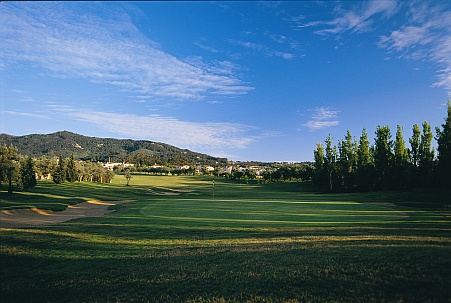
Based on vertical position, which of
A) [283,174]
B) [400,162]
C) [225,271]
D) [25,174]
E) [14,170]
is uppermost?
[400,162]

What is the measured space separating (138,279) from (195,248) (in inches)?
161

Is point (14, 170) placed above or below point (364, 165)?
below

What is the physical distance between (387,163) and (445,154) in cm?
1137

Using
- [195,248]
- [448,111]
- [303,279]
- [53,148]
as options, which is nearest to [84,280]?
[195,248]

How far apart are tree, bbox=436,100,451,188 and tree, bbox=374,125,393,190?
936 cm

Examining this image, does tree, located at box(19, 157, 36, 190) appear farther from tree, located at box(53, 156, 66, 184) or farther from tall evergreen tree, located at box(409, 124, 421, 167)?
tall evergreen tree, located at box(409, 124, 421, 167)

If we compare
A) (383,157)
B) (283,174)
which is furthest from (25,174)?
(283,174)

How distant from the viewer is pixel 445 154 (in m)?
49.5

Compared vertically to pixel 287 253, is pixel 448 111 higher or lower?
higher

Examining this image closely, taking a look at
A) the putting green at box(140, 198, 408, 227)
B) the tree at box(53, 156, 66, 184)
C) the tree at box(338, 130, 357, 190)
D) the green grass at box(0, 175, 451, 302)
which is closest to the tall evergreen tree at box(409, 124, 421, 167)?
the tree at box(338, 130, 357, 190)

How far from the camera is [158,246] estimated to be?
45.2ft

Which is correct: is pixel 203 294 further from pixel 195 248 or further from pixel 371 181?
pixel 371 181

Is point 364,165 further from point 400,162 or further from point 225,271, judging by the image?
point 225,271

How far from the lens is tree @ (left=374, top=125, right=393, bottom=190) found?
59844mm
